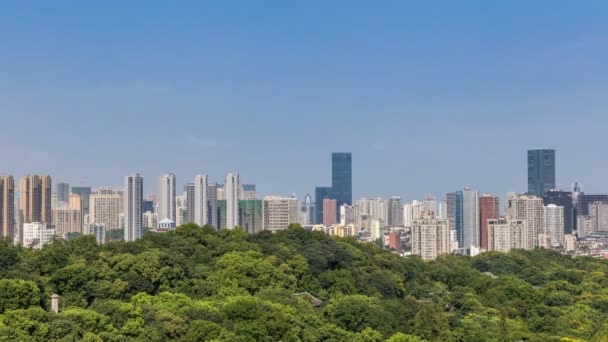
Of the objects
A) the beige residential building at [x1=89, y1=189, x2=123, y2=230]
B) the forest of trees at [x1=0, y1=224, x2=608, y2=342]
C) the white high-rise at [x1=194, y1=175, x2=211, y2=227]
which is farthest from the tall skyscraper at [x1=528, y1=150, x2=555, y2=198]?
the forest of trees at [x1=0, y1=224, x2=608, y2=342]

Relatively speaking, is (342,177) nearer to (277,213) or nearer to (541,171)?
(541,171)

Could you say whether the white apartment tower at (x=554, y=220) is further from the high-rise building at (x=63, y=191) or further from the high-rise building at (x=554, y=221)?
the high-rise building at (x=63, y=191)

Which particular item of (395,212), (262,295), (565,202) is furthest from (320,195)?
(262,295)

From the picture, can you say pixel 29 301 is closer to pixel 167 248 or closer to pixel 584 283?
pixel 167 248

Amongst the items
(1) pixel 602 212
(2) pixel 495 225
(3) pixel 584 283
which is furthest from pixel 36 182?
(1) pixel 602 212

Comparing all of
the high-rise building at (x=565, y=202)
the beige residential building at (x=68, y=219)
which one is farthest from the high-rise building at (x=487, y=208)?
the beige residential building at (x=68, y=219)
